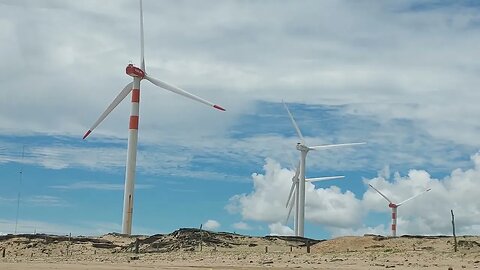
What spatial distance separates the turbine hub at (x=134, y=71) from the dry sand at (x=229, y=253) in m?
24.3

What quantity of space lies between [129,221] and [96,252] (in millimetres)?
26329

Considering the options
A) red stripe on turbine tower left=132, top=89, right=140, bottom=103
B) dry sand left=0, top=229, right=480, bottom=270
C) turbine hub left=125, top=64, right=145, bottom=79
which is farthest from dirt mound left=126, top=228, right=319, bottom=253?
turbine hub left=125, top=64, right=145, bottom=79

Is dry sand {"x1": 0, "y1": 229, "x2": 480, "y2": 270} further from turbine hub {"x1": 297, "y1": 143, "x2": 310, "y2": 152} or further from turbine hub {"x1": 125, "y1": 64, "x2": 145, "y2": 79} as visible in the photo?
turbine hub {"x1": 297, "y1": 143, "x2": 310, "y2": 152}

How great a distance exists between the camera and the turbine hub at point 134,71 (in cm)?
10044

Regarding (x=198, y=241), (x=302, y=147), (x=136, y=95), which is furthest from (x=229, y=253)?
(x=302, y=147)

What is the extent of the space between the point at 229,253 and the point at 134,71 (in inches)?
1899

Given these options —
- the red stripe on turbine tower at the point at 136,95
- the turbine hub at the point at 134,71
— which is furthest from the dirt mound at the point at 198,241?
the turbine hub at the point at 134,71

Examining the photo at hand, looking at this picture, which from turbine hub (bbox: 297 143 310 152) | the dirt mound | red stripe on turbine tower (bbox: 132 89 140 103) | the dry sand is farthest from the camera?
turbine hub (bbox: 297 143 310 152)

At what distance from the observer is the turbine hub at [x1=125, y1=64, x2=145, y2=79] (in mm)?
100438

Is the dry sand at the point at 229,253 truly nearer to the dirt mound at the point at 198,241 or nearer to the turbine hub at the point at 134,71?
the dirt mound at the point at 198,241

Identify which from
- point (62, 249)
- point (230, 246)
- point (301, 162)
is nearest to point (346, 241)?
point (230, 246)

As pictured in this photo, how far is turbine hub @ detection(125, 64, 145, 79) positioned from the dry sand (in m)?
24.3

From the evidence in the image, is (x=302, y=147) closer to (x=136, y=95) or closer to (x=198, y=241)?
(x=136, y=95)

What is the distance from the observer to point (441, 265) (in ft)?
133
